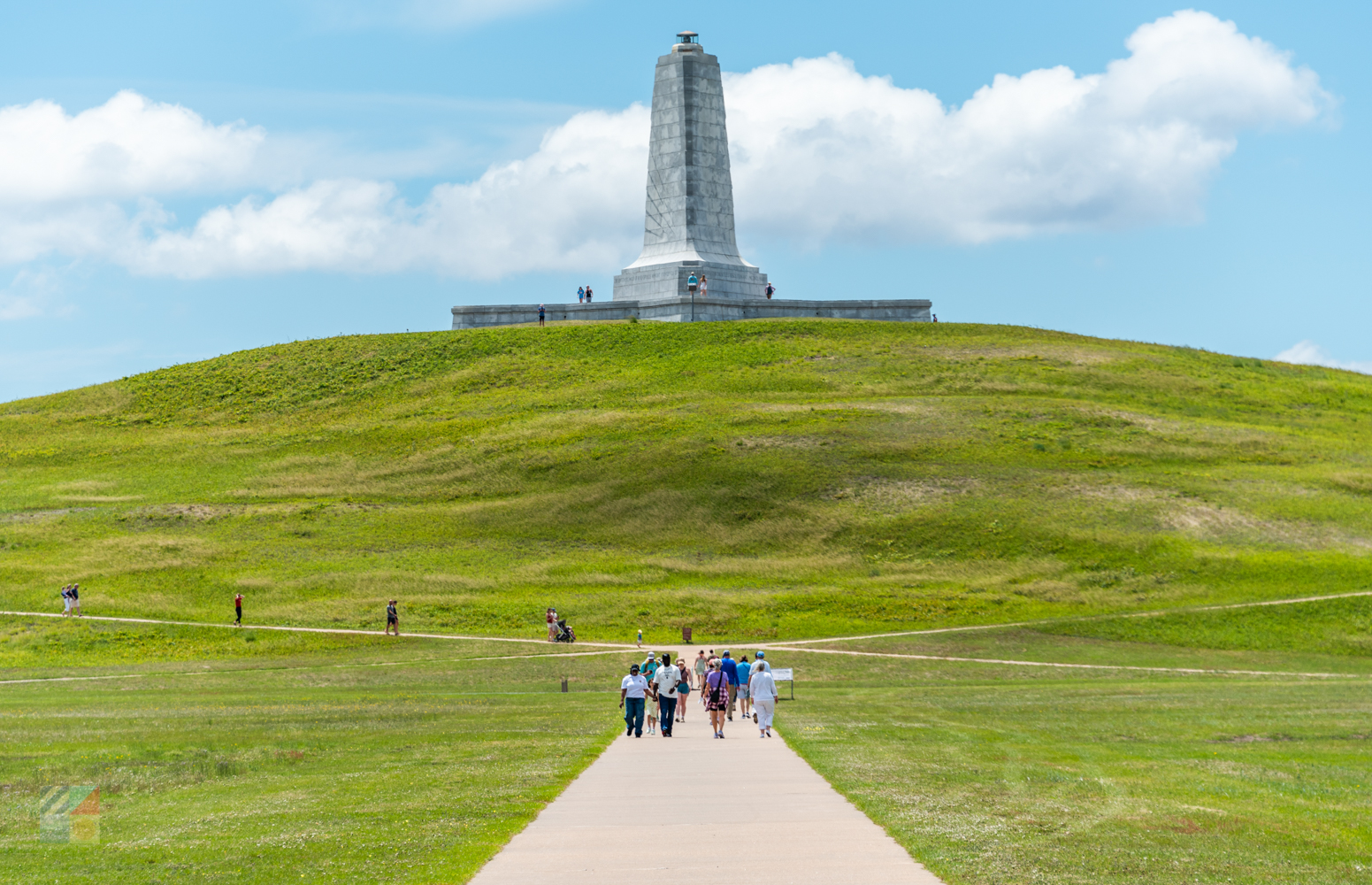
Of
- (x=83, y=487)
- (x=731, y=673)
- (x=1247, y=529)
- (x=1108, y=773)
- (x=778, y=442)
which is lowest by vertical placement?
(x=1108, y=773)

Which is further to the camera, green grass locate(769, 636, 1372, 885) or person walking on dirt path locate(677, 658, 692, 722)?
person walking on dirt path locate(677, 658, 692, 722)

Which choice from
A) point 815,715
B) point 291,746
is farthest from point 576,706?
point 291,746

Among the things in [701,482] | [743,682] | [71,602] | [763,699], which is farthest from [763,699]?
[701,482]

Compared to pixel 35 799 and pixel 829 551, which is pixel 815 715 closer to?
pixel 35 799

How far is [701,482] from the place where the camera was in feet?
219

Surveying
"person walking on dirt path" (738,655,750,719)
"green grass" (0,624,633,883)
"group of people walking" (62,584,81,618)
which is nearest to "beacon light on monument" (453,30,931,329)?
"group of people walking" (62,584,81,618)

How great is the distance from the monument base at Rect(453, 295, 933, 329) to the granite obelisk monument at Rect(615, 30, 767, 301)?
150cm

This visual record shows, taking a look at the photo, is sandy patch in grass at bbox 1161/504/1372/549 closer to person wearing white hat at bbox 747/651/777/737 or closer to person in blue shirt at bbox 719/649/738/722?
person in blue shirt at bbox 719/649/738/722

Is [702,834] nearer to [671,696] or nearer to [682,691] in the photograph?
[671,696]

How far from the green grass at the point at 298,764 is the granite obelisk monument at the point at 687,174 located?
55.5 m

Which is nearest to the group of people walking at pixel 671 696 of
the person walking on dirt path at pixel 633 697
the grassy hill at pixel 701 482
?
the person walking on dirt path at pixel 633 697

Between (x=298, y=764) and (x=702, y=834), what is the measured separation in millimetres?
9425

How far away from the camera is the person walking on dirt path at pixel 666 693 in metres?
26.5

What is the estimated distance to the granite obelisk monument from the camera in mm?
90812
